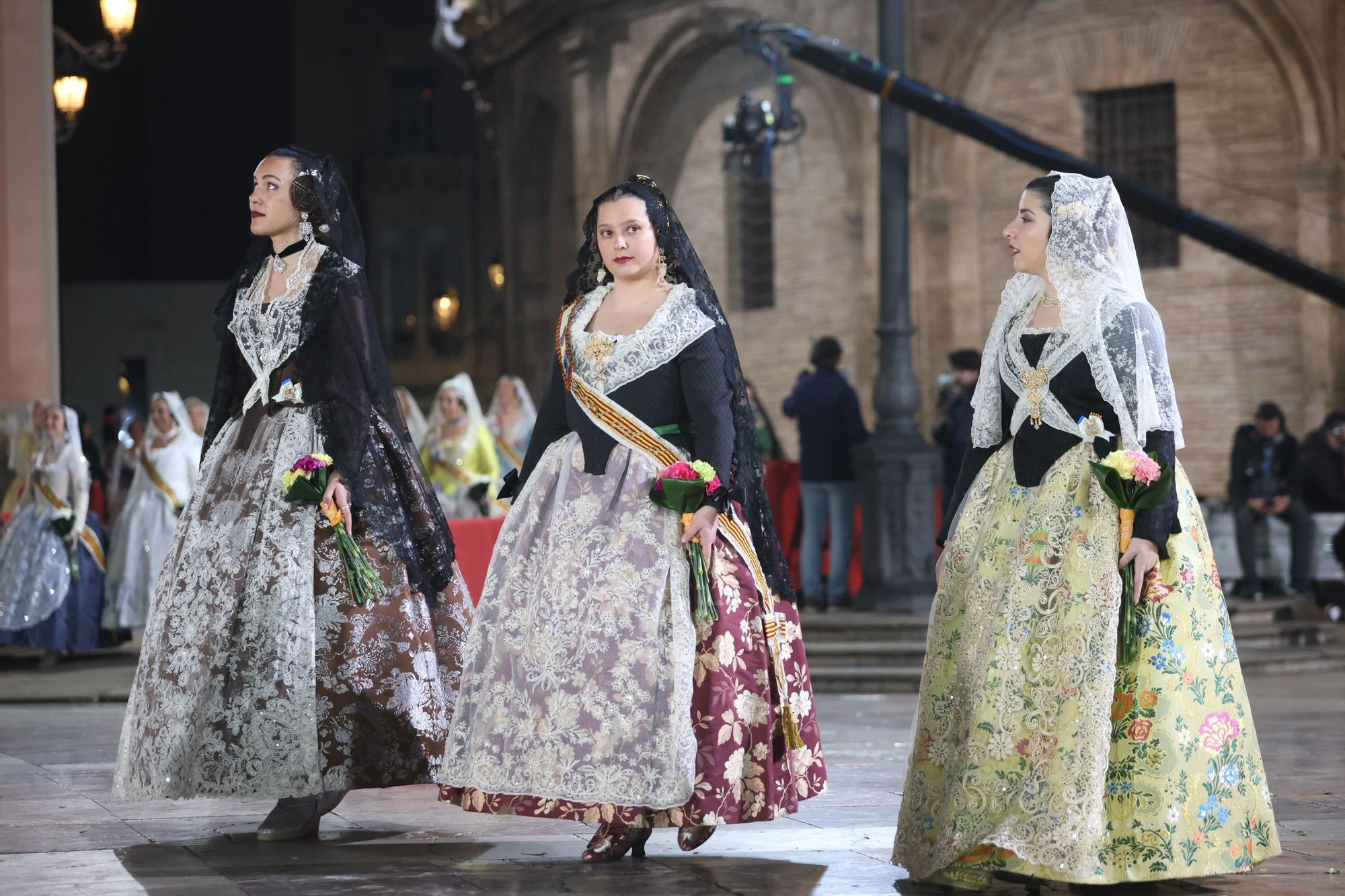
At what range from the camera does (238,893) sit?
14.5 ft

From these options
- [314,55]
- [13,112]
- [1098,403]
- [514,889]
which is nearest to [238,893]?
[514,889]

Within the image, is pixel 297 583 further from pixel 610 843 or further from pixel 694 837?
pixel 694 837

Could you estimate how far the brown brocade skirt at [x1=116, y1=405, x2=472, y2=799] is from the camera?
16.8 feet

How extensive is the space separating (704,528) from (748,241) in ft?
59.2

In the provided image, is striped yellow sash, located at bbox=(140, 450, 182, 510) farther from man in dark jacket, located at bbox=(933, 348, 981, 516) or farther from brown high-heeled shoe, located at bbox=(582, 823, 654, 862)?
brown high-heeled shoe, located at bbox=(582, 823, 654, 862)

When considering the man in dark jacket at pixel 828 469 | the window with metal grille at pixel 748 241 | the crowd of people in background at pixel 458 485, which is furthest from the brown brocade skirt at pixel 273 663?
the window with metal grille at pixel 748 241

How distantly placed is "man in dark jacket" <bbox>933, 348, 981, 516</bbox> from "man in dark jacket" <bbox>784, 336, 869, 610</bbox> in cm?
57

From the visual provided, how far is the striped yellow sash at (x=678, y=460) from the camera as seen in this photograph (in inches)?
191

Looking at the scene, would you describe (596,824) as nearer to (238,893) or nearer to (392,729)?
(392,729)

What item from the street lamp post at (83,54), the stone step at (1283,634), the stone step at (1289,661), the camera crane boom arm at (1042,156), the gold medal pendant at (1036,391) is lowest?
the stone step at (1289,661)

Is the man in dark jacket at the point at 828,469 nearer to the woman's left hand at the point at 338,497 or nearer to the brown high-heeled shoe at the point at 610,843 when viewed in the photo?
the woman's left hand at the point at 338,497

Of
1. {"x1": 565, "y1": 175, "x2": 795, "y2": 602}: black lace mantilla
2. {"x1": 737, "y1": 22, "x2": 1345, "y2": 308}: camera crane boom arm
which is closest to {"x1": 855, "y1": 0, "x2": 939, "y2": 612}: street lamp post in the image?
{"x1": 737, "y1": 22, "x2": 1345, "y2": 308}: camera crane boom arm

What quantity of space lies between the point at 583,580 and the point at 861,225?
15458 millimetres

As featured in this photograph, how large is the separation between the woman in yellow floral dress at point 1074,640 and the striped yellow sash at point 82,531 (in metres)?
7.88
